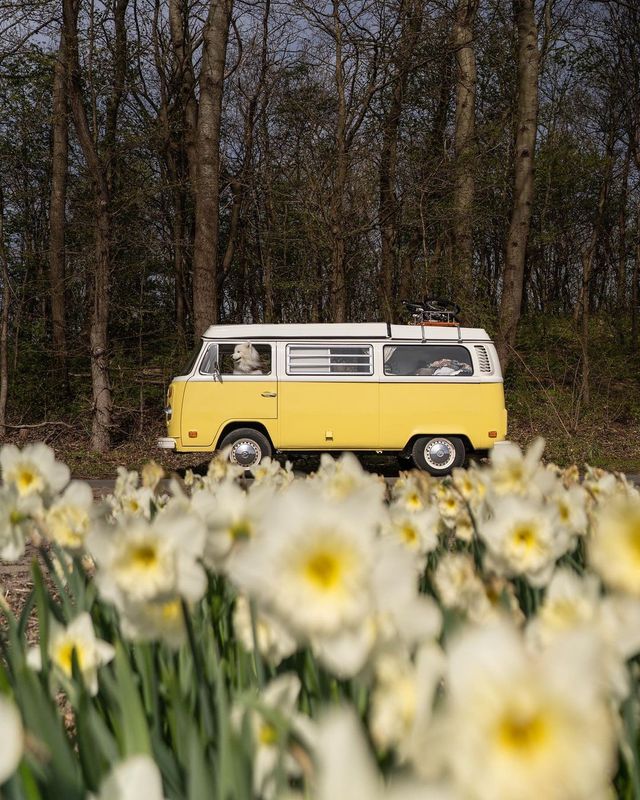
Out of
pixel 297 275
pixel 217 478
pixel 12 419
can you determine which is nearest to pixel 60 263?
pixel 12 419

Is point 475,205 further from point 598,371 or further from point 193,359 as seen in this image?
point 193,359

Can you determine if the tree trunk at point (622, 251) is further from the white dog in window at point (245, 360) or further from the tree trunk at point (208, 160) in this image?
the white dog in window at point (245, 360)

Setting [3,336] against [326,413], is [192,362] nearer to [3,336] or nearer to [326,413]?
[326,413]

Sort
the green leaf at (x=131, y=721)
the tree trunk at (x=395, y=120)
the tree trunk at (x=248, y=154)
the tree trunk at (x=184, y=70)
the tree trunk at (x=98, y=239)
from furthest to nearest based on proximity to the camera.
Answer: the tree trunk at (x=248, y=154) → the tree trunk at (x=184, y=70) → the tree trunk at (x=395, y=120) → the tree trunk at (x=98, y=239) → the green leaf at (x=131, y=721)

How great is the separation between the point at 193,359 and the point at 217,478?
25.8ft

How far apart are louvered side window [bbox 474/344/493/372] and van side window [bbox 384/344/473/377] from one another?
0.13 m

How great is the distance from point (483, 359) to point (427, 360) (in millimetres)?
771

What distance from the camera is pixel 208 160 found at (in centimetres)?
1284

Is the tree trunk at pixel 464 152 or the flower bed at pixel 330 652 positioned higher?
the tree trunk at pixel 464 152

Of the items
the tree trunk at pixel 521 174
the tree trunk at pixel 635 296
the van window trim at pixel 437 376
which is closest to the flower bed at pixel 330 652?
the van window trim at pixel 437 376

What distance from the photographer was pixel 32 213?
21734 millimetres

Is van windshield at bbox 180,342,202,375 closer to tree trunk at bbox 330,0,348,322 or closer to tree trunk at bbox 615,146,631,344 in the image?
tree trunk at bbox 330,0,348,322

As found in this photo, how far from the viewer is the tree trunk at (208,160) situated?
12.9 metres

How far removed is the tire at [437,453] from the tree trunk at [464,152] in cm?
539
